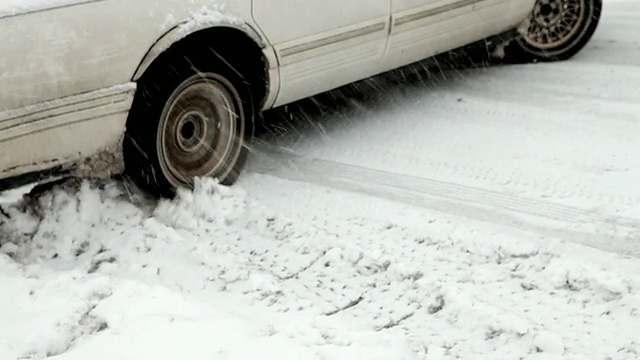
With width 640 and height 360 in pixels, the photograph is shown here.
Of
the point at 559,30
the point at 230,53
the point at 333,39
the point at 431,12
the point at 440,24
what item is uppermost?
the point at 230,53

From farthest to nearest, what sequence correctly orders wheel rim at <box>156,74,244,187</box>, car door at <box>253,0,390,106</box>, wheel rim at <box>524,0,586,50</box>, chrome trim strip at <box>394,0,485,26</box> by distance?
wheel rim at <box>524,0,586,50</box>
chrome trim strip at <box>394,0,485,26</box>
car door at <box>253,0,390,106</box>
wheel rim at <box>156,74,244,187</box>

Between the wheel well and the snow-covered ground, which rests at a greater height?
the wheel well

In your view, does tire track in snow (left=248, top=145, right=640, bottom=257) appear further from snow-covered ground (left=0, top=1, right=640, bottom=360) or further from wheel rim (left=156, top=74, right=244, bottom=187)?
wheel rim (left=156, top=74, right=244, bottom=187)

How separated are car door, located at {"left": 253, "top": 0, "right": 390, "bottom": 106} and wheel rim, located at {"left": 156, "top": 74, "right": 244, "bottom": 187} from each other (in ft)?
1.11

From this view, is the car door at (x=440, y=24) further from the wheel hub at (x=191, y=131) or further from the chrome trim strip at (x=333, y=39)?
the wheel hub at (x=191, y=131)

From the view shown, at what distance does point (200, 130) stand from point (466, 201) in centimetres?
147

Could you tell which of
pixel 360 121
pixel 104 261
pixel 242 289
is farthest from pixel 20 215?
pixel 360 121

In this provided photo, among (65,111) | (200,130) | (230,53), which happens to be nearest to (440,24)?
(230,53)

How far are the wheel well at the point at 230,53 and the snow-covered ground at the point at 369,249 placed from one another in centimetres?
57

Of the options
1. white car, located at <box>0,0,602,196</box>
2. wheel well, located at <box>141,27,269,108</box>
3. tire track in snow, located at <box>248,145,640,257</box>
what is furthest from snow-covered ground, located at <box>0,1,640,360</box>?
wheel well, located at <box>141,27,269,108</box>

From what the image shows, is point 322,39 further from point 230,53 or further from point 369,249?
point 369,249

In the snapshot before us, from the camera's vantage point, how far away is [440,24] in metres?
5.66

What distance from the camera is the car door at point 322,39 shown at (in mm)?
4840

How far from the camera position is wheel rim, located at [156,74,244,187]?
15.3 feet
